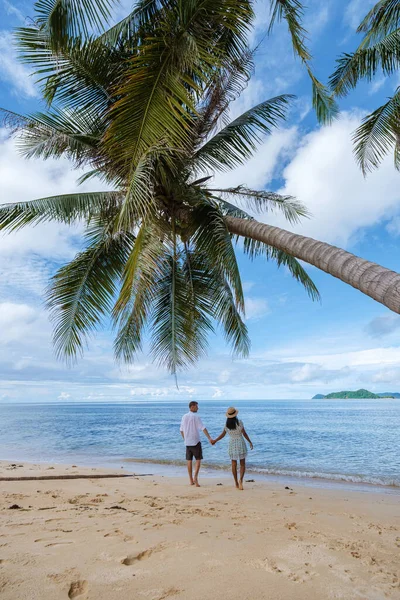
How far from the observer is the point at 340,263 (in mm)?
4820

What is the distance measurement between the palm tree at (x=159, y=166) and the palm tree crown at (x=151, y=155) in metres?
0.02

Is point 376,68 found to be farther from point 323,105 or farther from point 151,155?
point 151,155

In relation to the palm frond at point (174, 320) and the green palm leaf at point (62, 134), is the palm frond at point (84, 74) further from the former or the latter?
the palm frond at point (174, 320)

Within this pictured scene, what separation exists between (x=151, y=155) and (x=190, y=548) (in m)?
5.31

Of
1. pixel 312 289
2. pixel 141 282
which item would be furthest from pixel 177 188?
pixel 312 289

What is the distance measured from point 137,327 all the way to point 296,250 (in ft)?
16.1

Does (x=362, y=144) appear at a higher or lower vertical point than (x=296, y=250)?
higher

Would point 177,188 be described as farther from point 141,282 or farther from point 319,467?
point 319,467

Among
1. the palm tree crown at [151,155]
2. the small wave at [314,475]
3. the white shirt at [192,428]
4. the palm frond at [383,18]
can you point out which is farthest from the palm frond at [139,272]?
the small wave at [314,475]

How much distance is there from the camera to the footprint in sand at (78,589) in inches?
122

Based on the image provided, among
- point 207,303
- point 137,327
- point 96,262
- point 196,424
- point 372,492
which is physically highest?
point 96,262

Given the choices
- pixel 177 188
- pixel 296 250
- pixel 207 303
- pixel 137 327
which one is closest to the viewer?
pixel 296 250

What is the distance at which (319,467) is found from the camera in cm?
1459

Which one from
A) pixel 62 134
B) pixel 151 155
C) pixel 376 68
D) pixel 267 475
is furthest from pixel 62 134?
pixel 267 475
